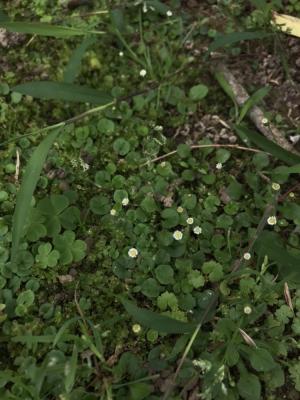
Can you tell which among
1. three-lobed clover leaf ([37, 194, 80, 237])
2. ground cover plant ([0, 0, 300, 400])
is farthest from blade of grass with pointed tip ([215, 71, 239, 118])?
three-lobed clover leaf ([37, 194, 80, 237])

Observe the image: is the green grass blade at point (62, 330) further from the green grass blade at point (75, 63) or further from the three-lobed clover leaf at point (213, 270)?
the green grass blade at point (75, 63)

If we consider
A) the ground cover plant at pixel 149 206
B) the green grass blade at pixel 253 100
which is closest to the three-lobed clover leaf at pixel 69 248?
the ground cover plant at pixel 149 206

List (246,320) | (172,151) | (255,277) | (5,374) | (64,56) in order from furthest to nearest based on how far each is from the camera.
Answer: (64,56) < (172,151) < (255,277) < (246,320) < (5,374)

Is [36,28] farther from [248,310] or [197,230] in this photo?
[248,310]

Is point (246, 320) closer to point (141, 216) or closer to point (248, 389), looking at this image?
point (248, 389)

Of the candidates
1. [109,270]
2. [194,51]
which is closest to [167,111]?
[194,51]

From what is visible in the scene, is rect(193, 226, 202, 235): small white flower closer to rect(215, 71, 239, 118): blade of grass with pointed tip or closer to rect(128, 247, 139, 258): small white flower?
rect(128, 247, 139, 258): small white flower

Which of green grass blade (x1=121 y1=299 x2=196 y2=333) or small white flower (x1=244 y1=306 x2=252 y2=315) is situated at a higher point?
green grass blade (x1=121 y1=299 x2=196 y2=333)
